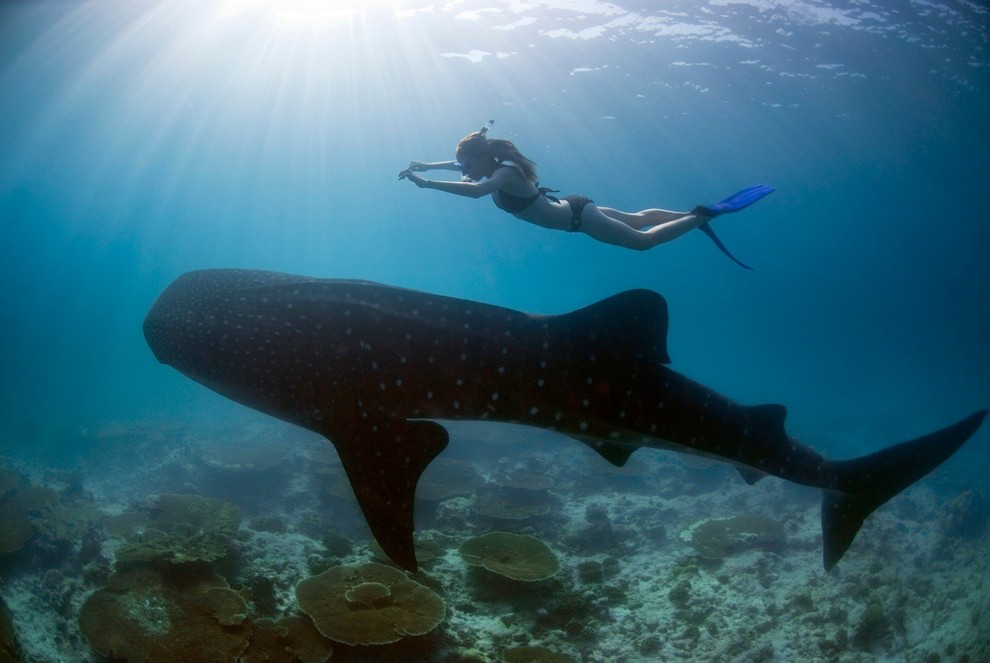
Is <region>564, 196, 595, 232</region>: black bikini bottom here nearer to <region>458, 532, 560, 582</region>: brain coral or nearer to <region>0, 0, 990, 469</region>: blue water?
<region>458, 532, 560, 582</region>: brain coral

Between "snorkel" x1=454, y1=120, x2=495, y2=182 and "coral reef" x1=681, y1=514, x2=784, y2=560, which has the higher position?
"snorkel" x1=454, y1=120, x2=495, y2=182

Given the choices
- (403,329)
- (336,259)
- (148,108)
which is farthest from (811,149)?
(336,259)

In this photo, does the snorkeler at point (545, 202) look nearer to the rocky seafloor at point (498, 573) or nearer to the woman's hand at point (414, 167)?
the woman's hand at point (414, 167)

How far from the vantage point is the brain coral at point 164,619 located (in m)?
5.03

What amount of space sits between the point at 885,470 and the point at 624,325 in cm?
246

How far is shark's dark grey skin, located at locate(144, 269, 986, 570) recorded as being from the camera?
3.17 meters

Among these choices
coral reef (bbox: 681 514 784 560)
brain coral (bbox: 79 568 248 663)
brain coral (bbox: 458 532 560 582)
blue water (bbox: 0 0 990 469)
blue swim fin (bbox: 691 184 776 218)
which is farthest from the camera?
blue water (bbox: 0 0 990 469)

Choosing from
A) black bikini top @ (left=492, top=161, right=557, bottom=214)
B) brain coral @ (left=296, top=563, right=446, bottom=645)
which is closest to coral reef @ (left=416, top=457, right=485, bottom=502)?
brain coral @ (left=296, top=563, right=446, bottom=645)

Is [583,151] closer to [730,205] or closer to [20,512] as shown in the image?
[730,205]

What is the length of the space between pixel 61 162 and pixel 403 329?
95.0 m

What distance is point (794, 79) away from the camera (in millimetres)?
32062

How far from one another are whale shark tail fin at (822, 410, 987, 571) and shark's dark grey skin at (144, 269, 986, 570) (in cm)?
78

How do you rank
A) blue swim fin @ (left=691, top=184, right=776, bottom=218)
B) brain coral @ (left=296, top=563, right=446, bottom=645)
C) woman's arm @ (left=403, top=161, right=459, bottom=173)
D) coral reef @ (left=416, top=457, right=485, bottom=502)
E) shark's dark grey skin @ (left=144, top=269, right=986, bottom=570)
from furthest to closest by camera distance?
coral reef @ (left=416, top=457, right=485, bottom=502)
blue swim fin @ (left=691, top=184, right=776, bottom=218)
woman's arm @ (left=403, top=161, right=459, bottom=173)
brain coral @ (left=296, top=563, right=446, bottom=645)
shark's dark grey skin @ (left=144, top=269, right=986, bottom=570)

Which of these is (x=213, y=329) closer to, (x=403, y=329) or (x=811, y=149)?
(x=403, y=329)
